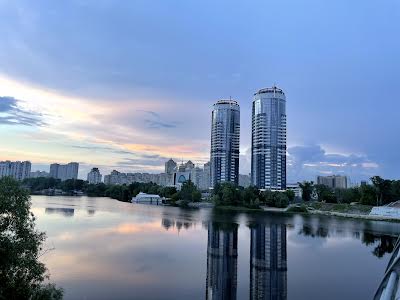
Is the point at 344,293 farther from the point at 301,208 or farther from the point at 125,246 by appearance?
the point at 301,208

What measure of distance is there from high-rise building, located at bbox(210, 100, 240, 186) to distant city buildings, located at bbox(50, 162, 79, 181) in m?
80.0

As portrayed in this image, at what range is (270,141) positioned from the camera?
87.4 metres

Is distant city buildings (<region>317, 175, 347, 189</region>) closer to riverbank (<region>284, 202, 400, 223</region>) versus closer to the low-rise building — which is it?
riverbank (<region>284, 202, 400, 223</region>)

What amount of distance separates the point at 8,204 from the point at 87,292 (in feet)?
21.3

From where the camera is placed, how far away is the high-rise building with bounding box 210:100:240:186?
322 feet

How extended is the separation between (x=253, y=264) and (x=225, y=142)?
79634mm

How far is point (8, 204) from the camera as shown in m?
8.63

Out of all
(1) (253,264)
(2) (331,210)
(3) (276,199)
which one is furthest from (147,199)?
(1) (253,264)

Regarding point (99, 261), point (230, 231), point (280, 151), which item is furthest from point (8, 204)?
point (280, 151)

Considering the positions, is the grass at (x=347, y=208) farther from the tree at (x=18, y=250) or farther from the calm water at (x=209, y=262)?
the tree at (x=18, y=250)

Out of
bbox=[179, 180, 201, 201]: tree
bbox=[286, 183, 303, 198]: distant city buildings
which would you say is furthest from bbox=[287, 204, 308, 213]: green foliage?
bbox=[179, 180, 201, 201]: tree

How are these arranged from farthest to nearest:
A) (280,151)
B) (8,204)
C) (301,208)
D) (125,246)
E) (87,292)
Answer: (280,151) → (301,208) → (125,246) → (87,292) → (8,204)

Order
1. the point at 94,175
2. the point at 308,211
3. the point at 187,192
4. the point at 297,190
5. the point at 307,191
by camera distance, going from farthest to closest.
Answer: the point at 94,175 < the point at 297,190 < the point at 187,192 < the point at 307,191 < the point at 308,211

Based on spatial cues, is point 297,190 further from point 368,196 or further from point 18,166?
point 18,166
